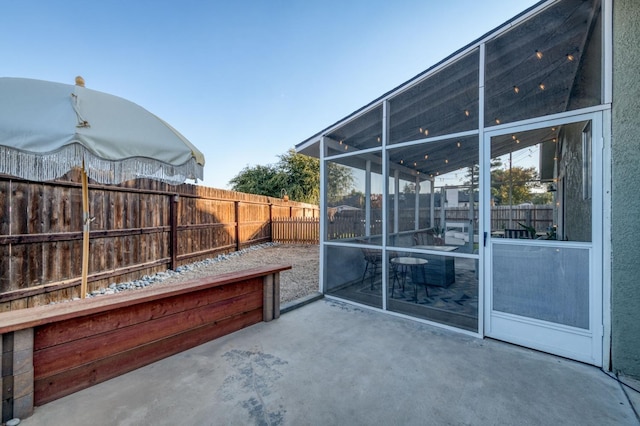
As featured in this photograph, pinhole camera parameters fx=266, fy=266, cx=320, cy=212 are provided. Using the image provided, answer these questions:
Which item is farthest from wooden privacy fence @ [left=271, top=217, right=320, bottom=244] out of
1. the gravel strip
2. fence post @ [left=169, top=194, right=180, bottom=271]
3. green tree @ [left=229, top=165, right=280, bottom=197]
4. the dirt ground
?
green tree @ [left=229, top=165, right=280, bottom=197]

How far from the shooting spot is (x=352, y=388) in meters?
2.02

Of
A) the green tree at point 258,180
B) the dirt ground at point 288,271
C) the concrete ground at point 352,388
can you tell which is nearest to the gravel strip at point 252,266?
the dirt ground at point 288,271

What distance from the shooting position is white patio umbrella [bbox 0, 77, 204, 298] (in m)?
1.80

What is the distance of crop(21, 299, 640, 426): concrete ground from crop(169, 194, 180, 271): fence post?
3.94 meters

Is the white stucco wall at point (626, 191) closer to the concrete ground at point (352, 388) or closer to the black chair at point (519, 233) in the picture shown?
the concrete ground at point (352, 388)

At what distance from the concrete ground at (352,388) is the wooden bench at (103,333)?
0.11 m

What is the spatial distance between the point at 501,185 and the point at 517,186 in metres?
0.19

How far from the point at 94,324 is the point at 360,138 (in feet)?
12.2

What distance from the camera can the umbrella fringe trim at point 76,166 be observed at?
6.18 feet

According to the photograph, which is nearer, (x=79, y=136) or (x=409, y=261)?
Answer: (x=79, y=136)

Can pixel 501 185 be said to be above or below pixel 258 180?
below

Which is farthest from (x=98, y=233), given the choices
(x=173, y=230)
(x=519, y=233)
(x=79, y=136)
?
(x=519, y=233)

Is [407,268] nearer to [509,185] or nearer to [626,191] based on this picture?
[509,185]

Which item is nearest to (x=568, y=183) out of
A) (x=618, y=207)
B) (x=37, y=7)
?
(x=618, y=207)
